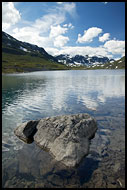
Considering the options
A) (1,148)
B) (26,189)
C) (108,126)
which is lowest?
(26,189)

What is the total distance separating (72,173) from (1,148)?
8535 mm

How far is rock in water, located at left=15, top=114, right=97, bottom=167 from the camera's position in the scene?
1374 cm

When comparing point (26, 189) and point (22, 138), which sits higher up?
point (22, 138)

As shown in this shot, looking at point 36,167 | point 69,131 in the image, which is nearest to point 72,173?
point 36,167

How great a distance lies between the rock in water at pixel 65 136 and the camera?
1374 centimetres

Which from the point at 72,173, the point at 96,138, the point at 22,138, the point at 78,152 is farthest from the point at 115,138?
the point at 22,138

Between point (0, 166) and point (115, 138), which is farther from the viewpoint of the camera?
point (115, 138)

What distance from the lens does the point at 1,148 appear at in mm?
16047

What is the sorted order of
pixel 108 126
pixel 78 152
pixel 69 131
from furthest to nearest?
pixel 108 126
pixel 69 131
pixel 78 152

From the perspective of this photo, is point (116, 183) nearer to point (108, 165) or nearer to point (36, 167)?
point (108, 165)

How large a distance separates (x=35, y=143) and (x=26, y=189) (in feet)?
21.0

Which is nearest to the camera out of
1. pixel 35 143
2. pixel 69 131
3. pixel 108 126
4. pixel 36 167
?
pixel 36 167

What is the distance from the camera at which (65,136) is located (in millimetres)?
15328

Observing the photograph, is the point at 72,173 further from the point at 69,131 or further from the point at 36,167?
the point at 69,131
